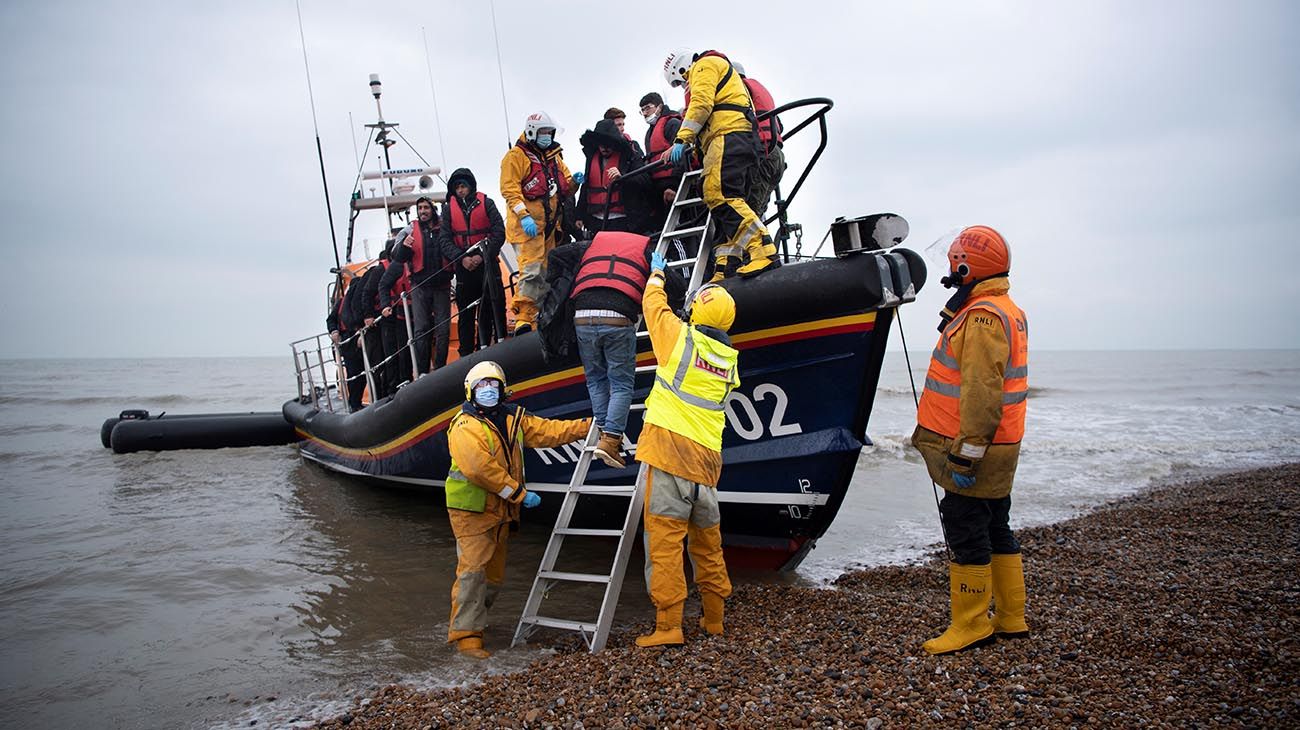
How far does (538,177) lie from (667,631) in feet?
9.51

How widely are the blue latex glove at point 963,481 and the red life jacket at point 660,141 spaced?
8.46 ft

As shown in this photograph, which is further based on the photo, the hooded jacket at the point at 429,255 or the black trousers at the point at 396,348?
the black trousers at the point at 396,348

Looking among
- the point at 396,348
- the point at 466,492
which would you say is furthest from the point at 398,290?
the point at 466,492

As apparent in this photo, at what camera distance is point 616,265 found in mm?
3650

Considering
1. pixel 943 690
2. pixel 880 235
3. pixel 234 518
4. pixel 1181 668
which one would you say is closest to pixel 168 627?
pixel 234 518

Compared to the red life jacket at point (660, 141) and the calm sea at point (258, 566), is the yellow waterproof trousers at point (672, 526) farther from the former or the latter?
the red life jacket at point (660, 141)

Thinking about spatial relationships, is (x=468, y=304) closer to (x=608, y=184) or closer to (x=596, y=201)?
(x=596, y=201)

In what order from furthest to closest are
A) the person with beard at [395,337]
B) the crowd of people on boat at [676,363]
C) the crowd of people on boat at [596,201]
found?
1. the person with beard at [395,337]
2. the crowd of people on boat at [596,201]
3. the crowd of people on boat at [676,363]

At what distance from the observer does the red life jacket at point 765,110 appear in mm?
4051

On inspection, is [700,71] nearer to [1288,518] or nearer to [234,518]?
[1288,518]

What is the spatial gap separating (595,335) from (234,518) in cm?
492

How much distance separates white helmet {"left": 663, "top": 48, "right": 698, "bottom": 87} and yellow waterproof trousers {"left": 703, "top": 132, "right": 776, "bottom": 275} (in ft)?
Result: 2.42

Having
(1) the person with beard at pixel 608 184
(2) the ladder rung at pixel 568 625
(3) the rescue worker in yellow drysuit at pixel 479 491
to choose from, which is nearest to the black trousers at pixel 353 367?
(1) the person with beard at pixel 608 184

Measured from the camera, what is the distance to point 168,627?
13.5ft
